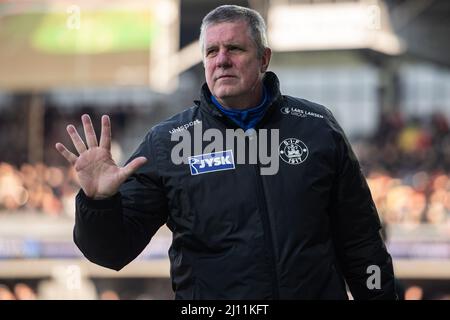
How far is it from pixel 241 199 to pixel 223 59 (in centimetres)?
45

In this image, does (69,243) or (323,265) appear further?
(69,243)

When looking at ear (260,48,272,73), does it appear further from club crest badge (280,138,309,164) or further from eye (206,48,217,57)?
club crest badge (280,138,309,164)

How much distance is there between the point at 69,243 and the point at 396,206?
15.2 ft

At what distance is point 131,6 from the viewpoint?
1534 centimetres

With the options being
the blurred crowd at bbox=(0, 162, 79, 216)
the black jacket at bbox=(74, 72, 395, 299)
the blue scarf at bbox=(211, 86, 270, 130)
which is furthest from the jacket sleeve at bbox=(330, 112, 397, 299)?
the blurred crowd at bbox=(0, 162, 79, 216)

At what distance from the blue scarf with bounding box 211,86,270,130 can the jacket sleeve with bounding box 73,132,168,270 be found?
249mm

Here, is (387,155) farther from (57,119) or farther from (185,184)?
(185,184)

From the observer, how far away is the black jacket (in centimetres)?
242

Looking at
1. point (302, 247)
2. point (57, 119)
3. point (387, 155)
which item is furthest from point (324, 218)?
point (57, 119)

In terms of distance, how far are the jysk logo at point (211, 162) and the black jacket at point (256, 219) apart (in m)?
0.02

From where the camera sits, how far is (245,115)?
2627 millimetres

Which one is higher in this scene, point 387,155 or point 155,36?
point 155,36

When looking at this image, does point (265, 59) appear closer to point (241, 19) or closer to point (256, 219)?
point (241, 19)

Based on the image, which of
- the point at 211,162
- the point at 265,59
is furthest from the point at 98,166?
the point at 265,59
